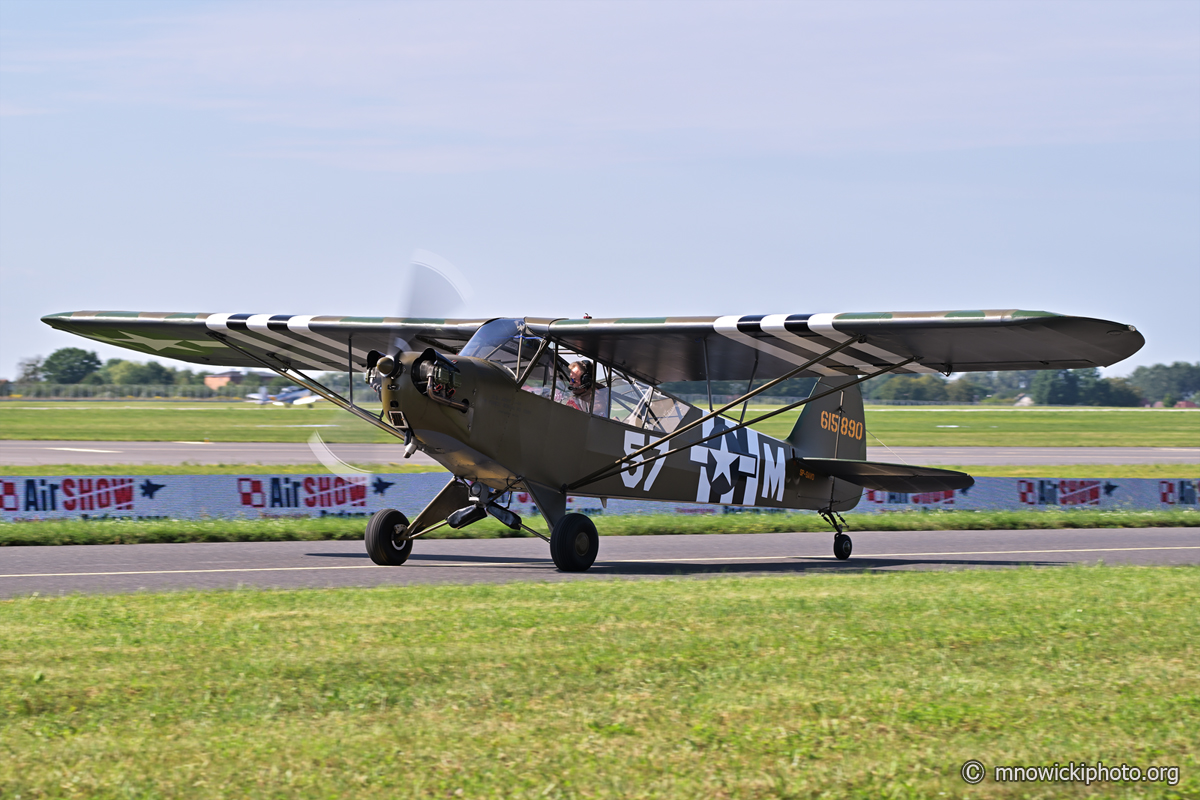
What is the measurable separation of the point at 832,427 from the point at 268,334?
366 inches

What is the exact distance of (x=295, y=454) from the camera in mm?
41406

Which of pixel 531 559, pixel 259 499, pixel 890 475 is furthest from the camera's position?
pixel 259 499

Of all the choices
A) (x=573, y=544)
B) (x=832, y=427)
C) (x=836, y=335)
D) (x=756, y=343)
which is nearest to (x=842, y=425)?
(x=832, y=427)

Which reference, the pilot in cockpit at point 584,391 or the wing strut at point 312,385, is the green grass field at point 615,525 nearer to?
the wing strut at point 312,385

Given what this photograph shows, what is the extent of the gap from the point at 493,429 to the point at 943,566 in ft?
21.3

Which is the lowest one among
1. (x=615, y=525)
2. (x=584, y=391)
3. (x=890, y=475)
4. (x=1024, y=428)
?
(x=615, y=525)

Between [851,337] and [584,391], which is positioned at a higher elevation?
[851,337]

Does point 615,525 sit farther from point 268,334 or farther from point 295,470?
point 295,470

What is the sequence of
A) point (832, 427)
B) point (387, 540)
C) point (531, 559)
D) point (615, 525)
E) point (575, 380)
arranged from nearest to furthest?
point (387, 540) → point (575, 380) → point (531, 559) → point (832, 427) → point (615, 525)

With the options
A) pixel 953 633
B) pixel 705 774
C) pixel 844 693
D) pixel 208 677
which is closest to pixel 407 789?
pixel 705 774

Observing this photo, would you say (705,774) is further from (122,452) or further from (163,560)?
(122,452)

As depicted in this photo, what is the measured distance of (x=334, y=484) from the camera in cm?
2080

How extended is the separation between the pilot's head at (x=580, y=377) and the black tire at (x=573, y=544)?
1.74 meters

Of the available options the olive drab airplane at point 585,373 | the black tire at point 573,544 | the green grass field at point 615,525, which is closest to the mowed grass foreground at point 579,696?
the olive drab airplane at point 585,373
